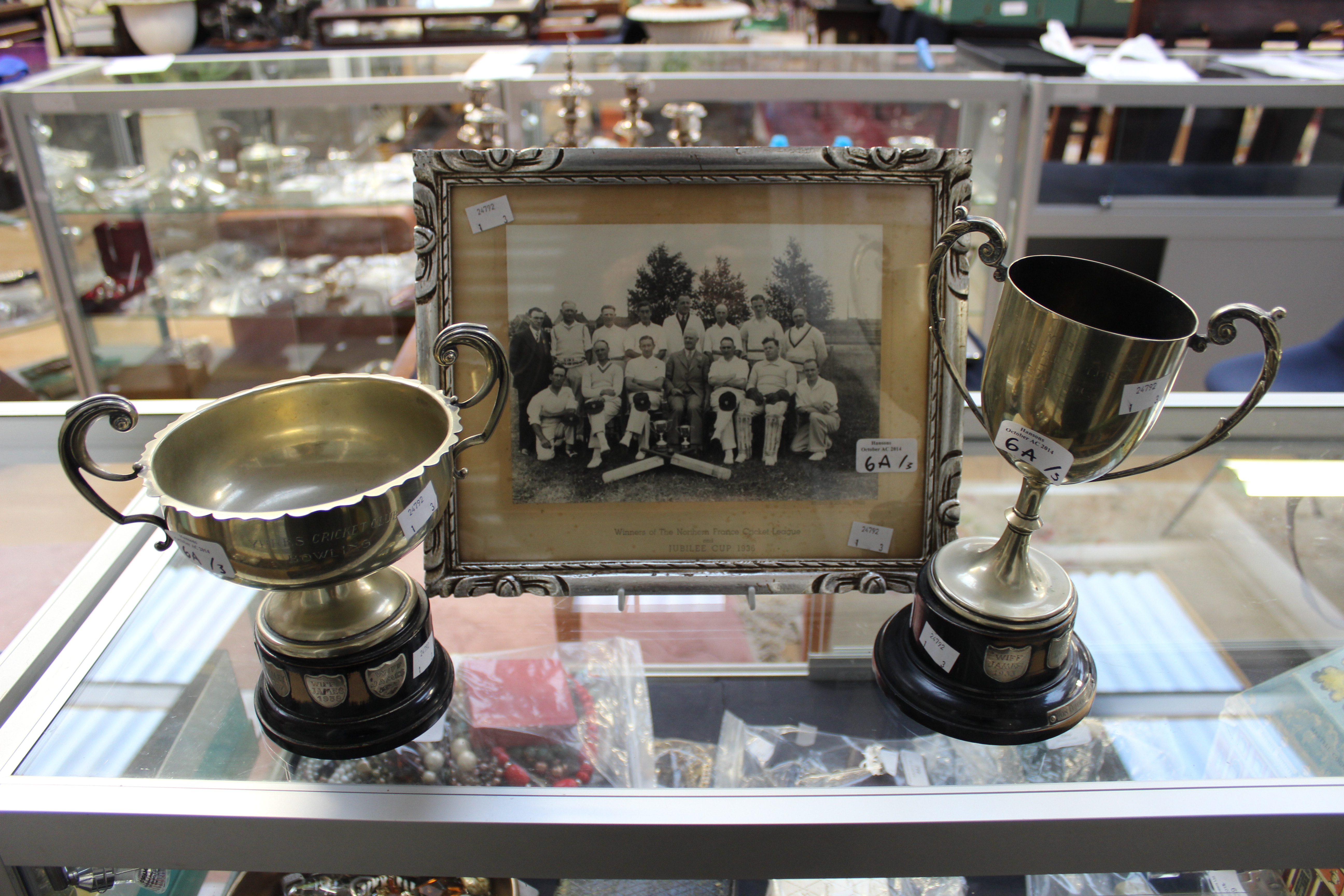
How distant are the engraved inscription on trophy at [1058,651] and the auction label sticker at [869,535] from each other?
145 mm

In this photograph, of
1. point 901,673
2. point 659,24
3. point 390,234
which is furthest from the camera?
point 659,24

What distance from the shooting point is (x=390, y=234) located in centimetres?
211

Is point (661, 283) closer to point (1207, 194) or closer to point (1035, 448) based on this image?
point (1035, 448)

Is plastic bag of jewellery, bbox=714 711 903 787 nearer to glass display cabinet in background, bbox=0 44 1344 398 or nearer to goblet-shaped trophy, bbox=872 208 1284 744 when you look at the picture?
goblet-shaped trophy, bbox=872 208 1284 744

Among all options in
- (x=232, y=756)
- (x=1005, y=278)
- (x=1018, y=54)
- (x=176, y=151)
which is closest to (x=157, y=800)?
(x=232, y=756)

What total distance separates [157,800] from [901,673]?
546 mm

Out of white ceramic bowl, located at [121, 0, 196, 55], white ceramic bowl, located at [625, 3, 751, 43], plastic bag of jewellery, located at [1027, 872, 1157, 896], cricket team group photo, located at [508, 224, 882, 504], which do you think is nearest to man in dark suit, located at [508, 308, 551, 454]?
cricket team group photo, located at [508, 224, 882, 504]

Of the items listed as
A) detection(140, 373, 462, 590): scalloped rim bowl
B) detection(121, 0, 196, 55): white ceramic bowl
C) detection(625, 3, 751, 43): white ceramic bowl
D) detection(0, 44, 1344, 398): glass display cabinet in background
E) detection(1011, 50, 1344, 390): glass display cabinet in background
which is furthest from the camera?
detection(121, 0, 196, 55): white ceramic bowl

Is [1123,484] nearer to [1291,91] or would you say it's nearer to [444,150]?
[444,150]

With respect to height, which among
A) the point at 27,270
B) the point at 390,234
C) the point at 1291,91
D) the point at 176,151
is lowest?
the point at 27,270

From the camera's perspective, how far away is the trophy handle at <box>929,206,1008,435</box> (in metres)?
0.56

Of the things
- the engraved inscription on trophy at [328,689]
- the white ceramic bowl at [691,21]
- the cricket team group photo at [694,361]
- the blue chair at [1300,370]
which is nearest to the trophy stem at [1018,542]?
the cricket team group photo at [694,361]

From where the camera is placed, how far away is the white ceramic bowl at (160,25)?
293cm

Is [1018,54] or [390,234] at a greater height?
[1018,54]
